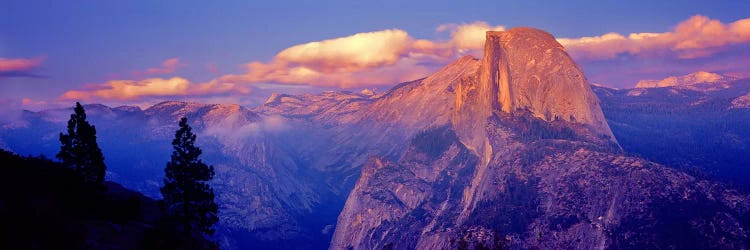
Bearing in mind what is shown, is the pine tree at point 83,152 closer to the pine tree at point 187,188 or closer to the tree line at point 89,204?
the tree line at point 89,204

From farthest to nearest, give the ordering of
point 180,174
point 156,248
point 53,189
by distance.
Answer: point 180,174, point 53,189, point 156,248

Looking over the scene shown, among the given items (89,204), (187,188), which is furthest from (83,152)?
(89,204)

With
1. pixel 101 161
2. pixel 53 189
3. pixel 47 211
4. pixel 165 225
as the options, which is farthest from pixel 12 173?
pixel 101 161

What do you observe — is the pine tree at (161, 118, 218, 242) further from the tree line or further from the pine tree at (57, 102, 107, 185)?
the pine tree at (57, 102, 107, 185)

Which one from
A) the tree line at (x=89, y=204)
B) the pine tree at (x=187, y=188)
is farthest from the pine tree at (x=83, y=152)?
the pine tree at (x=187, y=188)

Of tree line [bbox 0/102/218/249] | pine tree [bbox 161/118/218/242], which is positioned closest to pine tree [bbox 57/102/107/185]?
tree line [bbox 0/102/218/249]

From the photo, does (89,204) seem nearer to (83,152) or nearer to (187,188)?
(187,188)

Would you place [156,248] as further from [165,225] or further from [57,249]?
[57,249]
